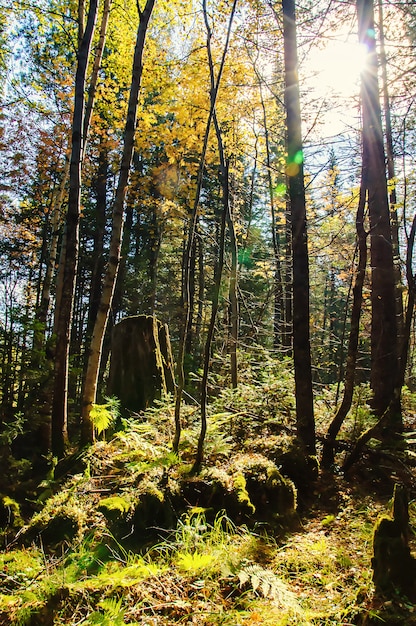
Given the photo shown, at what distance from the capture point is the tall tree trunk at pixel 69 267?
5594mm

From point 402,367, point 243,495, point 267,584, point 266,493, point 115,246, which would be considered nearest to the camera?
point 267,584

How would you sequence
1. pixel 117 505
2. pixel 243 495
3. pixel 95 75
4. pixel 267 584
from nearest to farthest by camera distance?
pixel 267 584 < pixel 117 505 < pixel 243 495 < pixel 95 75

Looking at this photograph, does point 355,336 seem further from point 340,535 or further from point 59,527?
point 59,527

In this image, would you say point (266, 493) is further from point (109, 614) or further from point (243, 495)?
point (109, 614)

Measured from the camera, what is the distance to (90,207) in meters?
18.8

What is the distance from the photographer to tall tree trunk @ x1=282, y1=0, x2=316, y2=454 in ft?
18.1

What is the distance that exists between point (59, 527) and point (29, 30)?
12.2m

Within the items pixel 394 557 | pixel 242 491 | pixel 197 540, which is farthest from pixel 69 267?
pixel 394 557

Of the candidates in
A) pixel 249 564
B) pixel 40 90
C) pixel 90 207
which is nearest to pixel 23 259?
pixel 90 207

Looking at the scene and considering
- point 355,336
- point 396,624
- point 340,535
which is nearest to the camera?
point 396,624

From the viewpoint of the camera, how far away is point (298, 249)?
5770 mm

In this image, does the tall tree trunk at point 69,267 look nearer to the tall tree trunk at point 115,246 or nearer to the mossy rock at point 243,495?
the tall tree trunk at point 115,246

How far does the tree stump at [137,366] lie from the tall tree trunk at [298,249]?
117 inches

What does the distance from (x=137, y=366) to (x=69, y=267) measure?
2.61 m
